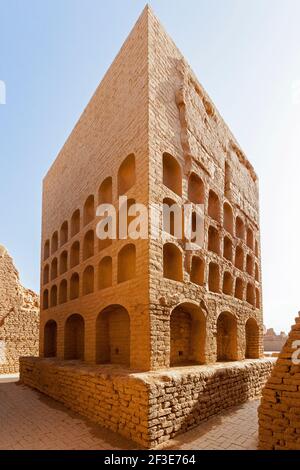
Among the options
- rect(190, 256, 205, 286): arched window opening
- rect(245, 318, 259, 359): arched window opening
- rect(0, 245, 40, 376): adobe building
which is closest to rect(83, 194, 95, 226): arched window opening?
rect(190, 256, 205, 286): arched window opening

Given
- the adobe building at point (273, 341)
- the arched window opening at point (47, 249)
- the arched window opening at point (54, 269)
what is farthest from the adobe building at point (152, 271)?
the adobe building at point (273, 341)

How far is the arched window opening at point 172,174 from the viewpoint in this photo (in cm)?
949

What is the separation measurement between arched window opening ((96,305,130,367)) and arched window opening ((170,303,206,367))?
1459mm

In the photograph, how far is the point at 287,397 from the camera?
18.2 ft

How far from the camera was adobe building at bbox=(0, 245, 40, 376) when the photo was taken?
692 inches

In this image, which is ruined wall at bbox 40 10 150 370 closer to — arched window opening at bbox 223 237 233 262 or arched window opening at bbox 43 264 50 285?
arched window opening at bbox 43 264 50 285

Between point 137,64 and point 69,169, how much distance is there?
21.9ft

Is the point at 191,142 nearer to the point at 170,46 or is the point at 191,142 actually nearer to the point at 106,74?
the point at 170,46

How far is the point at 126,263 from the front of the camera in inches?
382

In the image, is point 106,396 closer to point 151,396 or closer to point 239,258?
point 151,396

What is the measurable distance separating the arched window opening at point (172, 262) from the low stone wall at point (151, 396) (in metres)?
2.56

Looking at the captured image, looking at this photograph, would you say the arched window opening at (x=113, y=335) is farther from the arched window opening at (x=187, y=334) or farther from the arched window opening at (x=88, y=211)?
the arched window opening at (x=88, y=211)

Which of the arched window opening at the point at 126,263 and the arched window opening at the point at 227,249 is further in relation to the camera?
the arched window opening at the point at 227,249

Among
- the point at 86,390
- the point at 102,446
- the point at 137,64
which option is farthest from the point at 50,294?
the point at 137,64
